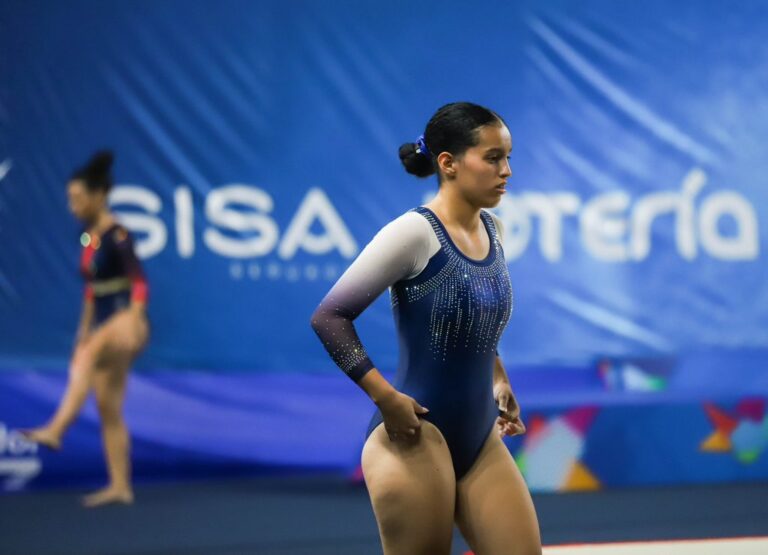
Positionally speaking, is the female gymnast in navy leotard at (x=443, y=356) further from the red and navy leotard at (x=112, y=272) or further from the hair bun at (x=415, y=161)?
the red and navy leotard at (x=112, y=272)

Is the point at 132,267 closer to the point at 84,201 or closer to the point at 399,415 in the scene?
the point at 84,201

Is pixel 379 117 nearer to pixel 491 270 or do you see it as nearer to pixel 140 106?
pixel 140 106

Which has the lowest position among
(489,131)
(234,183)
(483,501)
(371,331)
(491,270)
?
(483,501)

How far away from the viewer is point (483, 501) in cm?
268

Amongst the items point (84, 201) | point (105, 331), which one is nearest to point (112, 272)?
point (105, 331)

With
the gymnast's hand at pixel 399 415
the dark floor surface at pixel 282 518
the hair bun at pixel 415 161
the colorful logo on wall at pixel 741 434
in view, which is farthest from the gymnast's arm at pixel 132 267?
the gymnast's hand at pixel 399 415

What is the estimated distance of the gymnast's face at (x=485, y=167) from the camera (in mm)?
2732

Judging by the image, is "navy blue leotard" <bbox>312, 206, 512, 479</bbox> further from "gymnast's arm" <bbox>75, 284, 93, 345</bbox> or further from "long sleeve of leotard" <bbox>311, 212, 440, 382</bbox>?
"gymnast's arm" <bbox>75, 284, 93, 345</bbox>

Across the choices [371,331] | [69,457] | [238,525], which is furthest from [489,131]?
[69,457]

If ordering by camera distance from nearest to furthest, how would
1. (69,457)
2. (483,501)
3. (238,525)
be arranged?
1. (483,501)
2. (238,525)
3. (69,457)

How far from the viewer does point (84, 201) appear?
259 inches

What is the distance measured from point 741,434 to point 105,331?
3.68m

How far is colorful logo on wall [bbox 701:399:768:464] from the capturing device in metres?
6.65

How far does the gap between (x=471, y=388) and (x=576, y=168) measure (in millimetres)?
4512
